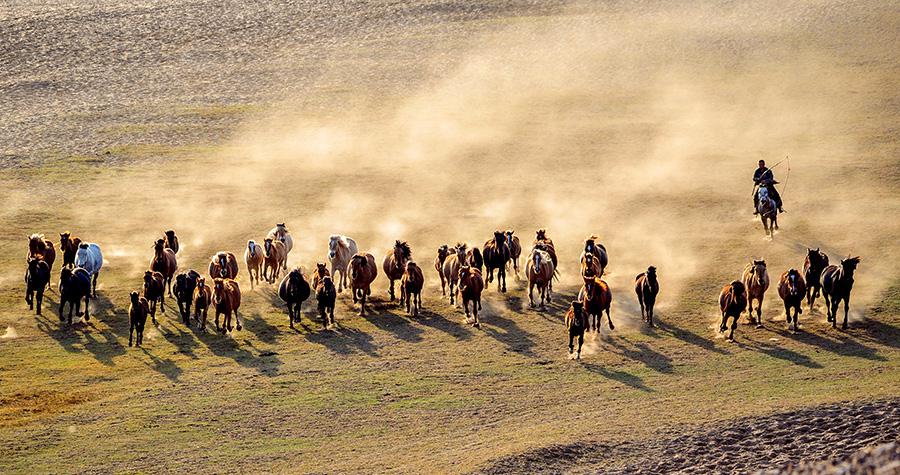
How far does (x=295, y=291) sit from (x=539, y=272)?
664 cm

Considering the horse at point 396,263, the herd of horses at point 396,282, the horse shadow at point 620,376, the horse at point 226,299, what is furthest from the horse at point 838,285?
the horse at point 226,299

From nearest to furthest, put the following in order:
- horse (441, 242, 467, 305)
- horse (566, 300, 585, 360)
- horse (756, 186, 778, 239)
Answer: horse (566, 300, 585, 360)
horse (441, 242, 467, 305)
horse (756, 186, 778, 239)

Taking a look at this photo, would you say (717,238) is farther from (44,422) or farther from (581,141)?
Result: (44,422)

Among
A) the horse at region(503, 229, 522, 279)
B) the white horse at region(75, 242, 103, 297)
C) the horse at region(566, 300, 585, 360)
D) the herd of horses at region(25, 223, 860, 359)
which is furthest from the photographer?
the horse at region(503, 229, 522, 279)

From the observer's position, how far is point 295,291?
32156 mm

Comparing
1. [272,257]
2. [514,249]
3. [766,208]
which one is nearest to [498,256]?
[514,249]

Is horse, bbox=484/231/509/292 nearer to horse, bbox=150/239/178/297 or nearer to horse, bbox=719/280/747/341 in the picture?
horse, bbox=719/280/747/341

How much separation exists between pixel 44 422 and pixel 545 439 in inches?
426

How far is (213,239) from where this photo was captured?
4156cm

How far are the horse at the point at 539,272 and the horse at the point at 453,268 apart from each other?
6.74 feet

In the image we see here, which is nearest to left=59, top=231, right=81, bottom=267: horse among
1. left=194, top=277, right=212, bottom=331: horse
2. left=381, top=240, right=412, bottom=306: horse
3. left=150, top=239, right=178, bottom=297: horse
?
left=150, top=239, right=178, bottom=297: horse

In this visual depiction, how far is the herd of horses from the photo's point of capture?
101 feet

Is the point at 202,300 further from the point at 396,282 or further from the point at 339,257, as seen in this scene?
the point at 396,282

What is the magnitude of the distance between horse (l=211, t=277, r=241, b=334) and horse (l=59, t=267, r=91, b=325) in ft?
12.0
